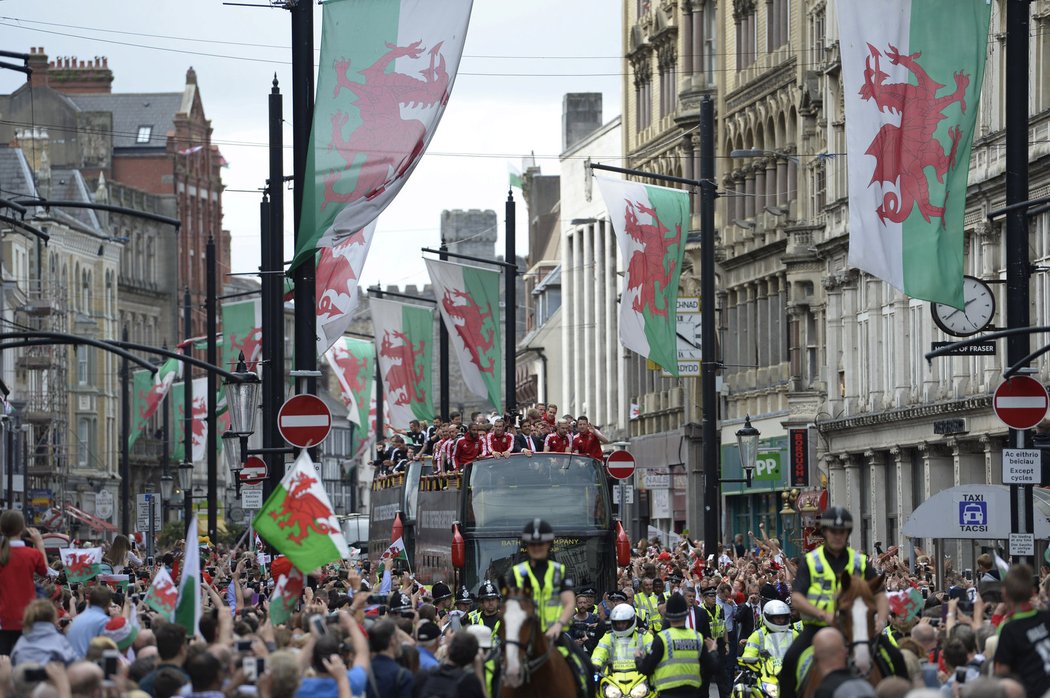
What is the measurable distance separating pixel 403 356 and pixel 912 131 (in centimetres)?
2624

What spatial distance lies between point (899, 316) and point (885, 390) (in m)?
2.19

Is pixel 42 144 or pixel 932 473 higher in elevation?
pixel 42 144

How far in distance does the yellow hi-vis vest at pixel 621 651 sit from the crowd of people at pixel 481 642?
0.06 ft

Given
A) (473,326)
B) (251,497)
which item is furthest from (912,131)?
(473,326)

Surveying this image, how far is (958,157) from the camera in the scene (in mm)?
22469

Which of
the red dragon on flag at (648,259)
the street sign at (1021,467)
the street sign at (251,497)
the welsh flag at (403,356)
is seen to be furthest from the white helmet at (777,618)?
the welsh flag at (403,356)

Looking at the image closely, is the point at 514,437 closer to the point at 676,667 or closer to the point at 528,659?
the point at 676,667

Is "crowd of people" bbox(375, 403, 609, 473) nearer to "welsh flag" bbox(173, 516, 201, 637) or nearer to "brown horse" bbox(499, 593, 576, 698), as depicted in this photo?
"brown horse" bbox(499, 593, 576, 698)

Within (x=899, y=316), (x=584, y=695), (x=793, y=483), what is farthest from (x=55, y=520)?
(x=584, y=695)

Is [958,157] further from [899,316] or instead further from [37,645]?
[899,316]

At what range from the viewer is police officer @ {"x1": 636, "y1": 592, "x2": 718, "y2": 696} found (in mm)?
20344

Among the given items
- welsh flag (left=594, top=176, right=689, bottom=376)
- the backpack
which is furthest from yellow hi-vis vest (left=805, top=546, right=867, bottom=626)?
welsh flag (left=594, top=176, right=689, bottom=376)

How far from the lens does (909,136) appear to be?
22.5 meters

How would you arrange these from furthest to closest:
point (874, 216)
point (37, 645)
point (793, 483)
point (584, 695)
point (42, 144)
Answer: point (42, 144) → point (793, 483) → point (874, 216) → point (584, 695) → point (37, 645)
